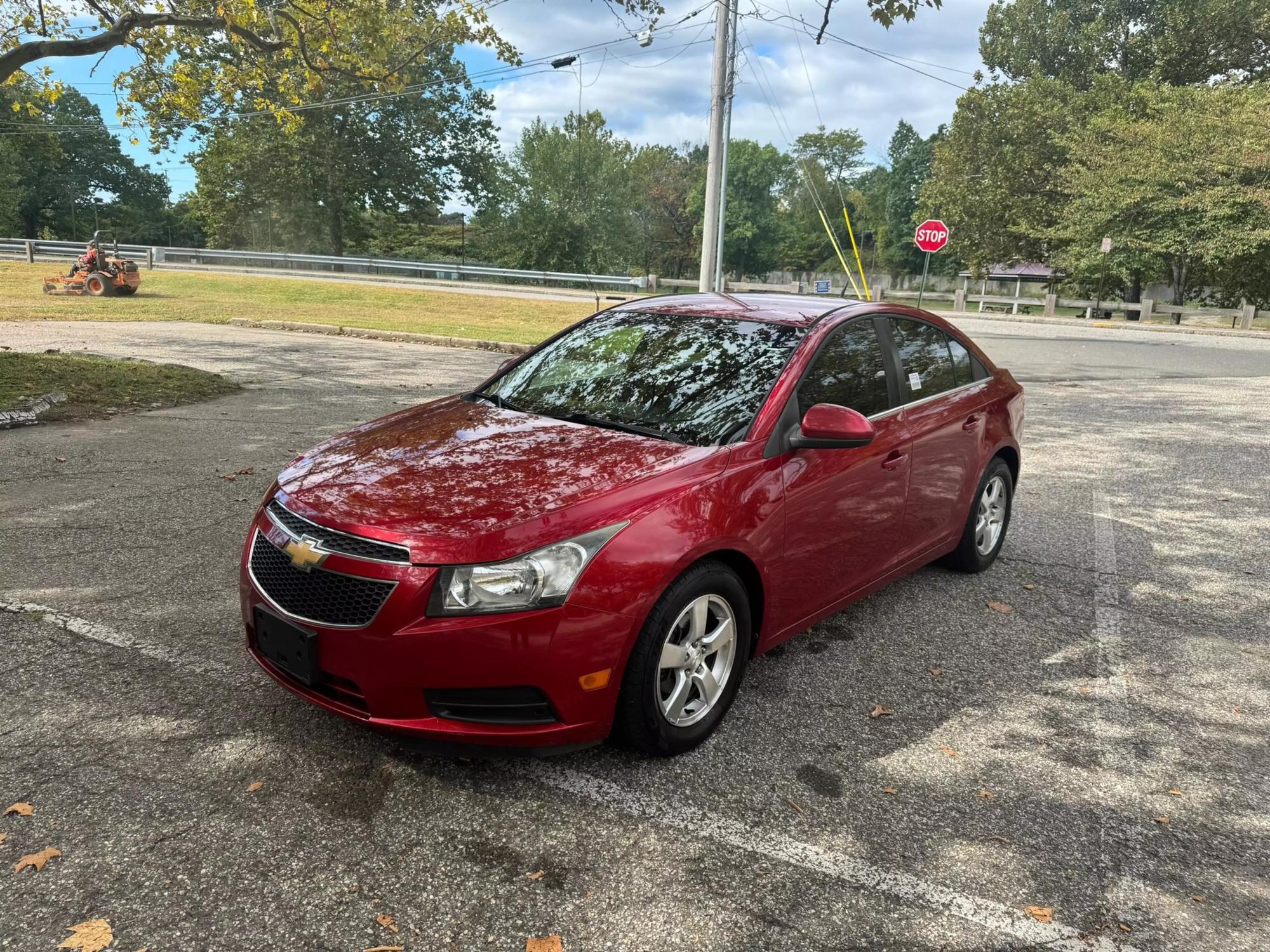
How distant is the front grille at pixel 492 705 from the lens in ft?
8.53

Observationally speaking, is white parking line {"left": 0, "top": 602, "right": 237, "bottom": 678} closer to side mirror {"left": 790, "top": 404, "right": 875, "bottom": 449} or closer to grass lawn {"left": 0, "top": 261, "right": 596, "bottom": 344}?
side mirror {"left": 790, "top": 404, "right": 875, "bottom": 449}

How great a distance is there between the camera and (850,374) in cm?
384

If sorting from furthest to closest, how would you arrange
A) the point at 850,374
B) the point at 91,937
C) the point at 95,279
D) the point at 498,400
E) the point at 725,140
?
the point at 95,279 → the point at 725,140 → the point at 498,400 → the point at 850,374 → the point at 91,937

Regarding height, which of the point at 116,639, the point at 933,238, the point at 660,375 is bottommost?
the point at 116,639

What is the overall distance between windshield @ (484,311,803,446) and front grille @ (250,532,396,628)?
4.18 feet

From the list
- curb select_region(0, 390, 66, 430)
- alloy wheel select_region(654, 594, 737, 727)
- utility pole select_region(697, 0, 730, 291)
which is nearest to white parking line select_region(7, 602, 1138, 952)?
alloy wheel select_region(654, 594, 737, 727)

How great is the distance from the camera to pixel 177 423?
26.5 feet

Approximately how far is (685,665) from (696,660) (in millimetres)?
58

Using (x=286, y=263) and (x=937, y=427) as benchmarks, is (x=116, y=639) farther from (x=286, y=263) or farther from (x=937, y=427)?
(x=286, y=263)

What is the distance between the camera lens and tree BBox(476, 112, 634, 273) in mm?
50406

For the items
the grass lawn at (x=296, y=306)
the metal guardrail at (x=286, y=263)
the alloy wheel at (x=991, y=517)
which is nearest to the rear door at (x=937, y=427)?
the alloy wheel at (x=991, y=517)

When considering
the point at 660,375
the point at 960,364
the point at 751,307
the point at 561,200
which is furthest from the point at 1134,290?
the point at 660,375

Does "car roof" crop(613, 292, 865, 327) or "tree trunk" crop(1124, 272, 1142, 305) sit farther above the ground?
"tree trunk" crop(1124, 272, 1142, 305)

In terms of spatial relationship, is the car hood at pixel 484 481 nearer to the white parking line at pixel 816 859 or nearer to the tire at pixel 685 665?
the tire at pixel 685 665
